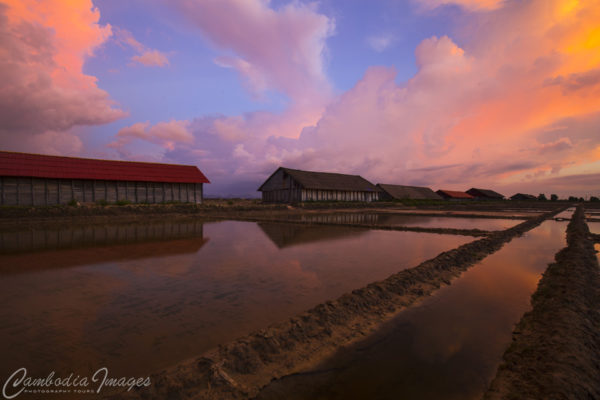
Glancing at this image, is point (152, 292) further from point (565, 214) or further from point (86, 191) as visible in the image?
point (565, 214)

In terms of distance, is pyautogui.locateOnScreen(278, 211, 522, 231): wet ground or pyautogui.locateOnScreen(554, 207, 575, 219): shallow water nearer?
pyautogui.locateOnScreen(278, 211, 522, 231): wet ground

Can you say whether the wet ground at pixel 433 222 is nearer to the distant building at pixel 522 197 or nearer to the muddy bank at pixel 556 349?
the muddy bank at pixel 556 349

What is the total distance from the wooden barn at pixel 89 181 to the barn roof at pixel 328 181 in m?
14.1

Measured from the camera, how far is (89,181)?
27.7 meters

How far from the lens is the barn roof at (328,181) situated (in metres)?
42.3

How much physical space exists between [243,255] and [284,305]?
446cm

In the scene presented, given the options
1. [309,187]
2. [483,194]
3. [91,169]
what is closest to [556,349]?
[91,169]

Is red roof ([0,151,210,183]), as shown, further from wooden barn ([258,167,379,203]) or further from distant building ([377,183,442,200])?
distant building ([377,183,442,200])

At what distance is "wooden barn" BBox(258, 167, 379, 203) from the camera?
1641 inches

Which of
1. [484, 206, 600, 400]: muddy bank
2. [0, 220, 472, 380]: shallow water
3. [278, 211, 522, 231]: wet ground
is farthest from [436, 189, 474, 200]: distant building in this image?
[484, 206, 600, 400]: muddy bank

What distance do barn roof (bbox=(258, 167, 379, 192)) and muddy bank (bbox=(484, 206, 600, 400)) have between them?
3577 cm

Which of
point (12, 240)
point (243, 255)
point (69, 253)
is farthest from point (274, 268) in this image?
point (12, 240)

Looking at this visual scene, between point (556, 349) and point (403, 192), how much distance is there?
216ft

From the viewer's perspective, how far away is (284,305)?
5.07 meters
